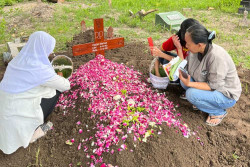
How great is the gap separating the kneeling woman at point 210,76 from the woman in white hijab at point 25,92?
77.9 inches

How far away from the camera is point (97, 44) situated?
172 inches

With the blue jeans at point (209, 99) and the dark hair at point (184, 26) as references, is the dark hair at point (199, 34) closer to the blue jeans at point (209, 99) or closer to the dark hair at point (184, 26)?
the dark hair at point (184, 26)

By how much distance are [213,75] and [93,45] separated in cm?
241

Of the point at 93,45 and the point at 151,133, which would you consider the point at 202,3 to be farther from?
the point at 151,133

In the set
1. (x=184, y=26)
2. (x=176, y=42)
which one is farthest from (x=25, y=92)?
(x=184, y=26)

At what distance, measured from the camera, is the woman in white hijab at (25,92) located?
2.80m

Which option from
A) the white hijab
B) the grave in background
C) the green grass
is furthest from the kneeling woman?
the grave in background

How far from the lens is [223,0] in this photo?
904 cm

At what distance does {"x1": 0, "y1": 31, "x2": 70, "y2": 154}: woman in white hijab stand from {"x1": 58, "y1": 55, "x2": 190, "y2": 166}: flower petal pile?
620mm

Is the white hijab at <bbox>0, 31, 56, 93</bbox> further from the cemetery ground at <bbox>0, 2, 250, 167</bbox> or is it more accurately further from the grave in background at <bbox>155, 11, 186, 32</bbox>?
the grave in background at <bbox>155, 11, 186, 32</bbox>

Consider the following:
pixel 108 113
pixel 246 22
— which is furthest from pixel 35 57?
pixel 246 22

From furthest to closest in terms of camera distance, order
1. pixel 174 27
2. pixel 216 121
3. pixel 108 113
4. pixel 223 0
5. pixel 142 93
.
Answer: pixel 223 0 < pixel 174 27 < pixel 142 93 < pixel 216 121 < pixel 108 113

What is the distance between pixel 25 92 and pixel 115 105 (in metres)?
1.27

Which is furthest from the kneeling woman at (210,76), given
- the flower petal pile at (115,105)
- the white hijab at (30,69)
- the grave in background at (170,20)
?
the grave in background at (170,20)
